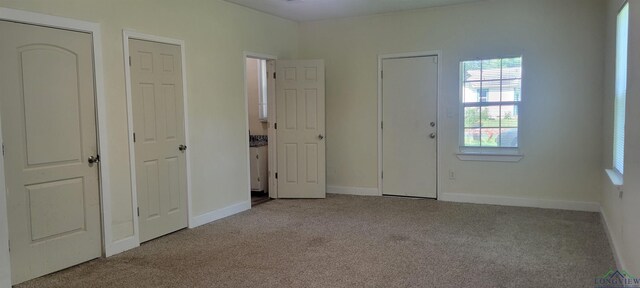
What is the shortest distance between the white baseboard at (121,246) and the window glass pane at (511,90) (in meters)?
4.45

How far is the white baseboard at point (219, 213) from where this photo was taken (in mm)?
4676

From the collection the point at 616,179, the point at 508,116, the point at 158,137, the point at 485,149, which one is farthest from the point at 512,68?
the point at 158,137

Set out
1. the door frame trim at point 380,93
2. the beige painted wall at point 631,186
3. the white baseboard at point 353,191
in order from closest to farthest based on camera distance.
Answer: the beige painted wall at point 631,186 → the door frame trim at point 380,93 → the white baseboard at point 353,191

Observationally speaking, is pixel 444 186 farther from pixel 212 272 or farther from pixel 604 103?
pixel 212 272

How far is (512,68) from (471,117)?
0.76 m

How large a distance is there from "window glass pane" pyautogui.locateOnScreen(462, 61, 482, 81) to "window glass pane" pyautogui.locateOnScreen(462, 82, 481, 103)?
0.08m

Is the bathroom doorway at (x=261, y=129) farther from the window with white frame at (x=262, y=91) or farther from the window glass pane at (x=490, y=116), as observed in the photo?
the window glass pane at (x=490, y=116)

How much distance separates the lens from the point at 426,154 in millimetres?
5793

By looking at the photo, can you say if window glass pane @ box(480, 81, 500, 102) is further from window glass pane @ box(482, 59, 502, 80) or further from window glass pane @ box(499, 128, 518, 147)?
window glass pane @ box(499, 128, 518, 147)

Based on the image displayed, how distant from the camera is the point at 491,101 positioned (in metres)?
5.34

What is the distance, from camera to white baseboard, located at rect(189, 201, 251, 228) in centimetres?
468

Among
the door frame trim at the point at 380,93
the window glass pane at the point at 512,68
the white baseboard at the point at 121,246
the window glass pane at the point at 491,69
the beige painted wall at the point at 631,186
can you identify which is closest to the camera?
the beige painted wall at the point at 631,186

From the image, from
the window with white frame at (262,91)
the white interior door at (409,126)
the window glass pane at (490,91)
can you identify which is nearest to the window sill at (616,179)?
the window glass pane at (490,91)

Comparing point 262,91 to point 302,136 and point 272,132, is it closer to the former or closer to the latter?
point 272,132
